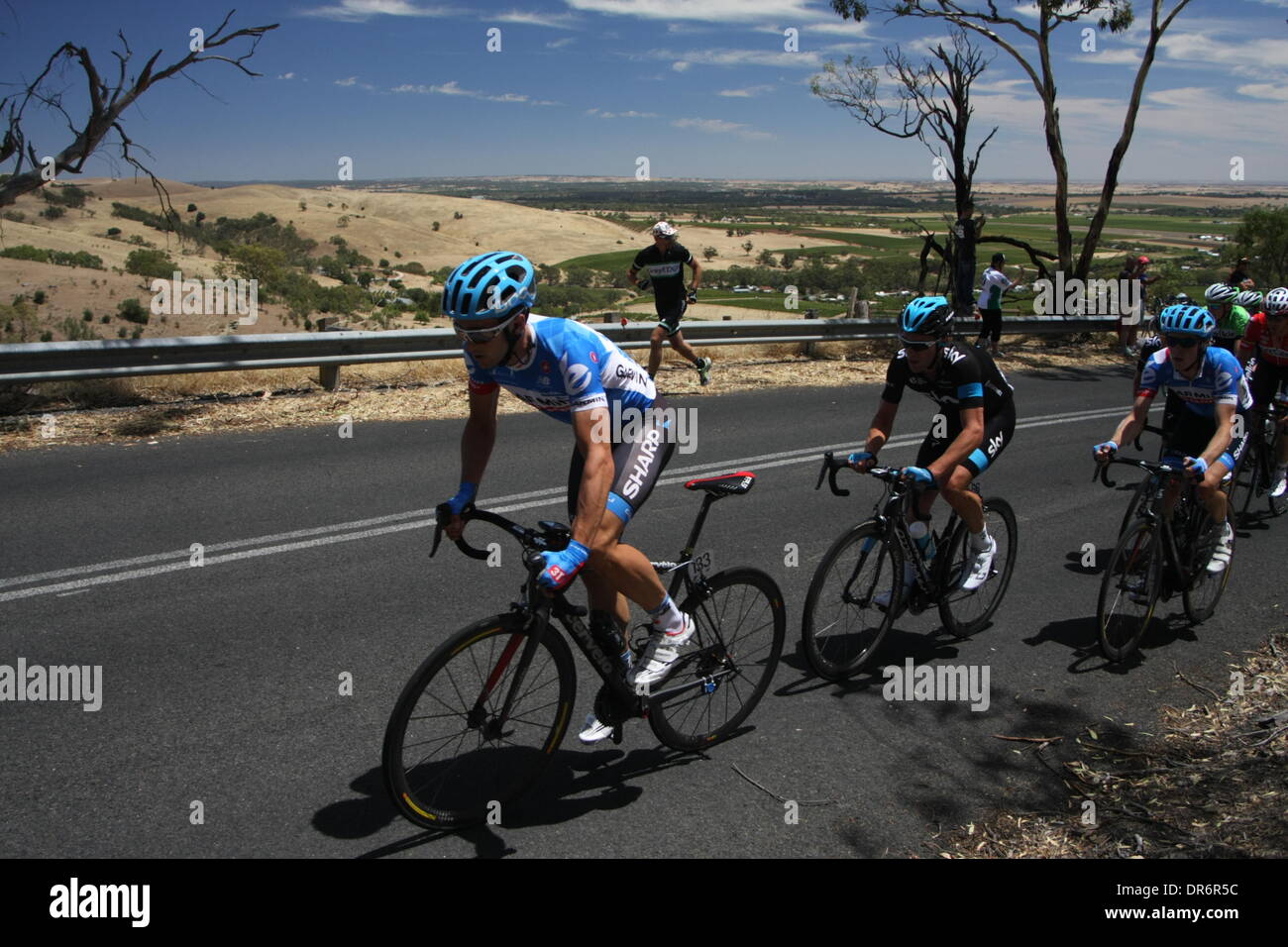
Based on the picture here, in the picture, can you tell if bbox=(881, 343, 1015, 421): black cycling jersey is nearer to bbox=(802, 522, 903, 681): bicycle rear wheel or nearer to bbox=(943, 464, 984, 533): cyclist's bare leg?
bbox=(943, 464, 984, 533): cyclist's bare leg

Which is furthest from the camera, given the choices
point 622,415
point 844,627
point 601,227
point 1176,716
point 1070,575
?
point 601,227

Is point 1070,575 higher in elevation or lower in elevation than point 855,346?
lower

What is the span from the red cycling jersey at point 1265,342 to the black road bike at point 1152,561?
355 cm

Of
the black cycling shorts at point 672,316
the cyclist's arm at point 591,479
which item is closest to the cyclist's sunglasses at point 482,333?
the cyclist's arm at point 591,479

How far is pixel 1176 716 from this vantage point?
5145mm

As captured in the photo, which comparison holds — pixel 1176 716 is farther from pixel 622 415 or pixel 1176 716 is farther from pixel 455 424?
pixel 455 424

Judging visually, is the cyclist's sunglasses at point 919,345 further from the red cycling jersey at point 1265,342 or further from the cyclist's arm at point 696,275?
the cyclist's arm at point 696,275

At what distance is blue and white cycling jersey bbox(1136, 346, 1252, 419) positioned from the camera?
6203 mm

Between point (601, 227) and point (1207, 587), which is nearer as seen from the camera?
point (1207, 587)

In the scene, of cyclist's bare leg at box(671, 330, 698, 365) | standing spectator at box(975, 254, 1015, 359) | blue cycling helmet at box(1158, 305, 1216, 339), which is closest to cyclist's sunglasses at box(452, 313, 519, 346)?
blue cycling helmet at box(1158, 305, 1216, 339)

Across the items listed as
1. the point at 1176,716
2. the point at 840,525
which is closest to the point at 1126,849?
the point at 1176,716

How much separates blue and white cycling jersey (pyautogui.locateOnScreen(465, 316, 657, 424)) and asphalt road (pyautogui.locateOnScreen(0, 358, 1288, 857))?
1.67m

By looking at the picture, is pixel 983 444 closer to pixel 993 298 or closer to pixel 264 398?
pixel 264 398

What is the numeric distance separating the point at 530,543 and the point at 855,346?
15924 mm
